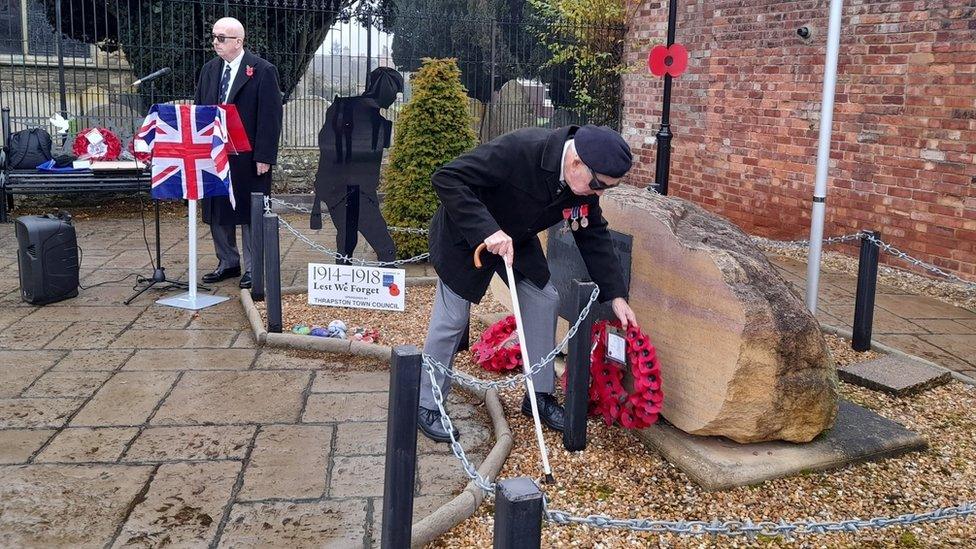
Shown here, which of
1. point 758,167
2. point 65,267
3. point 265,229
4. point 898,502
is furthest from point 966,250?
point 65,267

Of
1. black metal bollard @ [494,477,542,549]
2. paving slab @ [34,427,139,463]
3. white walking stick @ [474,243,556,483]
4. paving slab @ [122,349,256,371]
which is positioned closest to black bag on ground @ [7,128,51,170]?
paving slab @ [122,349,256,371]

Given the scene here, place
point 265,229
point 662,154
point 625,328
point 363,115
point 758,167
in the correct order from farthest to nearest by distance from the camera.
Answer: point 758,167
point 662,154
point 363,115
point 265,229
point 625,328

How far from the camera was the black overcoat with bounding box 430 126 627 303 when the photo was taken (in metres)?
3.71

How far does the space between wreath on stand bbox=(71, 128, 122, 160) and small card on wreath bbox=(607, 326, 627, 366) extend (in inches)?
336

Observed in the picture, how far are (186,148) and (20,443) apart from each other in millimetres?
2950

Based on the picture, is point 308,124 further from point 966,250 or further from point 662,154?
point 966,250

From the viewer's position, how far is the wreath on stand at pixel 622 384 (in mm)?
3990

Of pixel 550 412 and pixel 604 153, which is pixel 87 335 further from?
pixel 604 153

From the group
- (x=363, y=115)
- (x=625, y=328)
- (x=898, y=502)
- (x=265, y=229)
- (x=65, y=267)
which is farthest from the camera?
(x=363, y=115)

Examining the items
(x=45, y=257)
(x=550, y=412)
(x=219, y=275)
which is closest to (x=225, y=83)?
(x=219, y=275)

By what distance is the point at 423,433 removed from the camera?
4.29 meters

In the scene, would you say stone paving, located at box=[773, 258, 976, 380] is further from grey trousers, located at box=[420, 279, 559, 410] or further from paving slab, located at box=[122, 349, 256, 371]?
paving slab, located at box=[122, 349, 256, 371]

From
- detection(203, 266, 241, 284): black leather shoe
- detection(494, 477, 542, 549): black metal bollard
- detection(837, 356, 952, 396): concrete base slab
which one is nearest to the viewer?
detection(494, 477, 542, 549): black metal bollard

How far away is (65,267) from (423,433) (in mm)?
3959
